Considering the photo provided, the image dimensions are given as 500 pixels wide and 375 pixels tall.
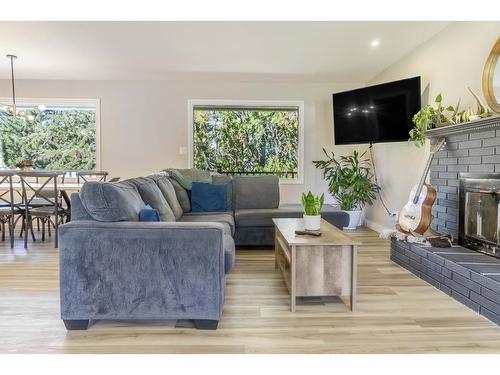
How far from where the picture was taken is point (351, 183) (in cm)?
521

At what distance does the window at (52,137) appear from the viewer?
584cm

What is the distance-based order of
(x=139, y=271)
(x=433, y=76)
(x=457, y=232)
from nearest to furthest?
(x=139, y=271) < (x=457, y=232) < (x=433, y=76)

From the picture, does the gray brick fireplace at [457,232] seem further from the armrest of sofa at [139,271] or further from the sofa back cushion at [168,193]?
the sofa back cushion at [168,193]

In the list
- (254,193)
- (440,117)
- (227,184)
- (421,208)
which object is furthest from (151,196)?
(440,117)

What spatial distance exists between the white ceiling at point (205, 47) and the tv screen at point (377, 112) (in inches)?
18.6

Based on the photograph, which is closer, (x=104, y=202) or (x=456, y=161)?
(x=104, y=202)

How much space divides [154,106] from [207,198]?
8.35 feet

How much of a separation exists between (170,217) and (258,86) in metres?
3.54

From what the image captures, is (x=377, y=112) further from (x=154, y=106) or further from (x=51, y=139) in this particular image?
(x=51, y=139)

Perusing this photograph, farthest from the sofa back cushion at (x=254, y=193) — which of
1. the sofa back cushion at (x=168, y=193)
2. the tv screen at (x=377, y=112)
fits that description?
the tv screen at (x=377, y=112)

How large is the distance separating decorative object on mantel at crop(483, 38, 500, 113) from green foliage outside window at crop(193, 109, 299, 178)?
11.0ft

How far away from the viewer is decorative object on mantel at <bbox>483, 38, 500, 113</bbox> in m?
2.75

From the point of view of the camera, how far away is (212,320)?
203 cm
